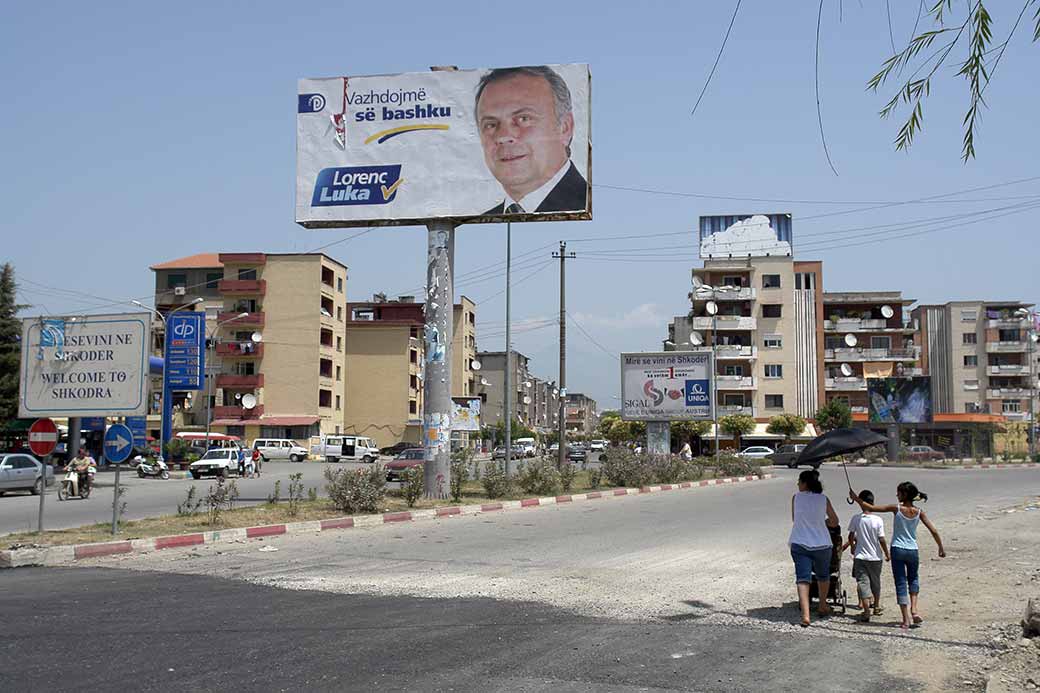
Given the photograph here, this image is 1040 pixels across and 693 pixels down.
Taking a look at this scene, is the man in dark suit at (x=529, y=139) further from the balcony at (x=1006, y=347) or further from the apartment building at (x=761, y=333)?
the balcony at (x=1006, y=347)

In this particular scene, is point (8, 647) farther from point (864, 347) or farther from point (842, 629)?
point (864, 347)

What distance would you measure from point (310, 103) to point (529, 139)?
20.3 ft

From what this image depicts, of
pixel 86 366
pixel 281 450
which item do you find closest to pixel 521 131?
pixel 86 366

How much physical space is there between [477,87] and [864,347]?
234 ft

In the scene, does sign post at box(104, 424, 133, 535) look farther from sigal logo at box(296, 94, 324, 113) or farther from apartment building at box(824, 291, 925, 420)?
apartment building at box(824, 291, 925, 420)

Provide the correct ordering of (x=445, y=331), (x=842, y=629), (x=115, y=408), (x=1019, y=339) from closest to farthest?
(x=842, y=629) → (x=115, y=408) → (x=445, y=331) → (x=1019, y=339)

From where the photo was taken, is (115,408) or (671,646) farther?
(115,408)

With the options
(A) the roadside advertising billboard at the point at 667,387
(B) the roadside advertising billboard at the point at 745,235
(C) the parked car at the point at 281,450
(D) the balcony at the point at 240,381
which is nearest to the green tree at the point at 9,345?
(C) the parked car at the point at 281,450

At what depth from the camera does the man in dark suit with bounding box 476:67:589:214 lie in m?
24.4

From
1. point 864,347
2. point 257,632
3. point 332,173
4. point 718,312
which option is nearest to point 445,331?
point 332,173

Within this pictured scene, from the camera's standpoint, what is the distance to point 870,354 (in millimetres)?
86875

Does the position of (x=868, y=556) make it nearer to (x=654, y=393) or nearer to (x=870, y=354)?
(x=654, y=393)

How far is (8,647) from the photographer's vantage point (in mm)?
7391

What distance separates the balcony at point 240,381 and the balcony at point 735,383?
1570 inches
